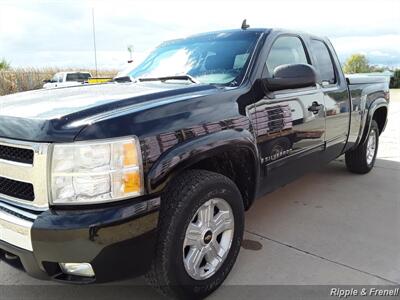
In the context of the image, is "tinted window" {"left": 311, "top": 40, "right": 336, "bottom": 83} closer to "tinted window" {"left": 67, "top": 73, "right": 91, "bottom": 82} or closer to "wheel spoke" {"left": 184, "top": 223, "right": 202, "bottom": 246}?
"wheel spoke" {"left": 184, "top": 223, "right": 202, "bottom": 246}

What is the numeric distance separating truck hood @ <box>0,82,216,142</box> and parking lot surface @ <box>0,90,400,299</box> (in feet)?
3.98

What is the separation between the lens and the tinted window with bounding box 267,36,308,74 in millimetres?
3318

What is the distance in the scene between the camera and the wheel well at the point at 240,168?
9.25ft

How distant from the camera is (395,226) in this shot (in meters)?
3.69

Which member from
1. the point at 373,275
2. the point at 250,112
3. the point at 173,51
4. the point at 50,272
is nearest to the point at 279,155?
the point at 250,112

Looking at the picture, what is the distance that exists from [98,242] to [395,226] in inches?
114

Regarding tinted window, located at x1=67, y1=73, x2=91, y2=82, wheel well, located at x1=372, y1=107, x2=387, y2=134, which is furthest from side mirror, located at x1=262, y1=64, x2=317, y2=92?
tinted window, located at x1=67, y1=73, x2=91, y2=82

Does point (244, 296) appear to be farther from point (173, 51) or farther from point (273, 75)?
point (173, 51)

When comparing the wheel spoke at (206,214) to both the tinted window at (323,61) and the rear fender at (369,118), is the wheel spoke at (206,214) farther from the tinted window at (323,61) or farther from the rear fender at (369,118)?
the rear fender at (369,118)

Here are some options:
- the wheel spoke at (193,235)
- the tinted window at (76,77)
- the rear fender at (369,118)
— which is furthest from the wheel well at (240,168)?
the tinted window at (76,77)

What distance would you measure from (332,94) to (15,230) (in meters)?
3.17

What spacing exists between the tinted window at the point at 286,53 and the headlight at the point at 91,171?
5.55 feet

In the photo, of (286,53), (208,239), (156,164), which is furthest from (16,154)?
(286,53)

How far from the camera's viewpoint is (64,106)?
2.28 m
